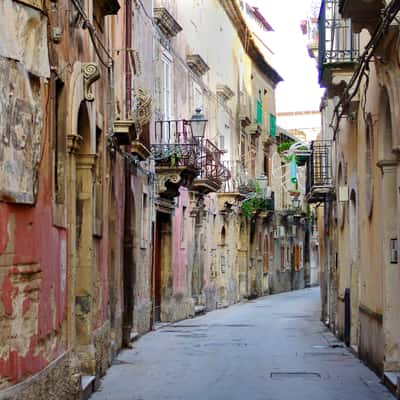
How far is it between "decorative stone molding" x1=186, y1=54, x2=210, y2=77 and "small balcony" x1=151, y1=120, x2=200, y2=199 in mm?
4722

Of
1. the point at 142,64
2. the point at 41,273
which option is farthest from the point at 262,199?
the point at 41,273

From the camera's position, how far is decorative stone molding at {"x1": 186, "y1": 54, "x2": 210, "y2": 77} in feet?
95.7

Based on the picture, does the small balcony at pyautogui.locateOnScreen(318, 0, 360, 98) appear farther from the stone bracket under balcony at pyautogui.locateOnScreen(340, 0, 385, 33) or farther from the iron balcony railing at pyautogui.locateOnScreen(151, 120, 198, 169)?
the iron balcony railing at pyautogui.locateOnScreen(151, 120, 198, 169)

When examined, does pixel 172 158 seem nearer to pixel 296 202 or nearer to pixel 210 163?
pixel 210 163

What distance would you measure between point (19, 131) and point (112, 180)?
8.45 metres

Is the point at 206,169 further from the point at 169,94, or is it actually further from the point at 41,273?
the point at 41,273

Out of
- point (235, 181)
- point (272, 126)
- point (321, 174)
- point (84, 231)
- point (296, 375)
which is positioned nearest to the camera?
point (84, 231)

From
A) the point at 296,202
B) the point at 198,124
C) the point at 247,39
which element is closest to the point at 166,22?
the point at 198,124

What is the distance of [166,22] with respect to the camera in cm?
2478

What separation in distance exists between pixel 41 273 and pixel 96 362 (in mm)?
4300

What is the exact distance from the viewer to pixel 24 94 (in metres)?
7.93

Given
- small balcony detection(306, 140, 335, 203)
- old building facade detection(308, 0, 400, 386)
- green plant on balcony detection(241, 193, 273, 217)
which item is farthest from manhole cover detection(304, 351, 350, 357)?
green plant on balcony detection(241, 193, 273, 217)

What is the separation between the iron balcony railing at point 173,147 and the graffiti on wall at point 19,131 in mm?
15056

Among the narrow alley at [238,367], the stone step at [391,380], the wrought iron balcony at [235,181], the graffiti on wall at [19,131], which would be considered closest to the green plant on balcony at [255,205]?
the wrought iron balcony at [235,181]
